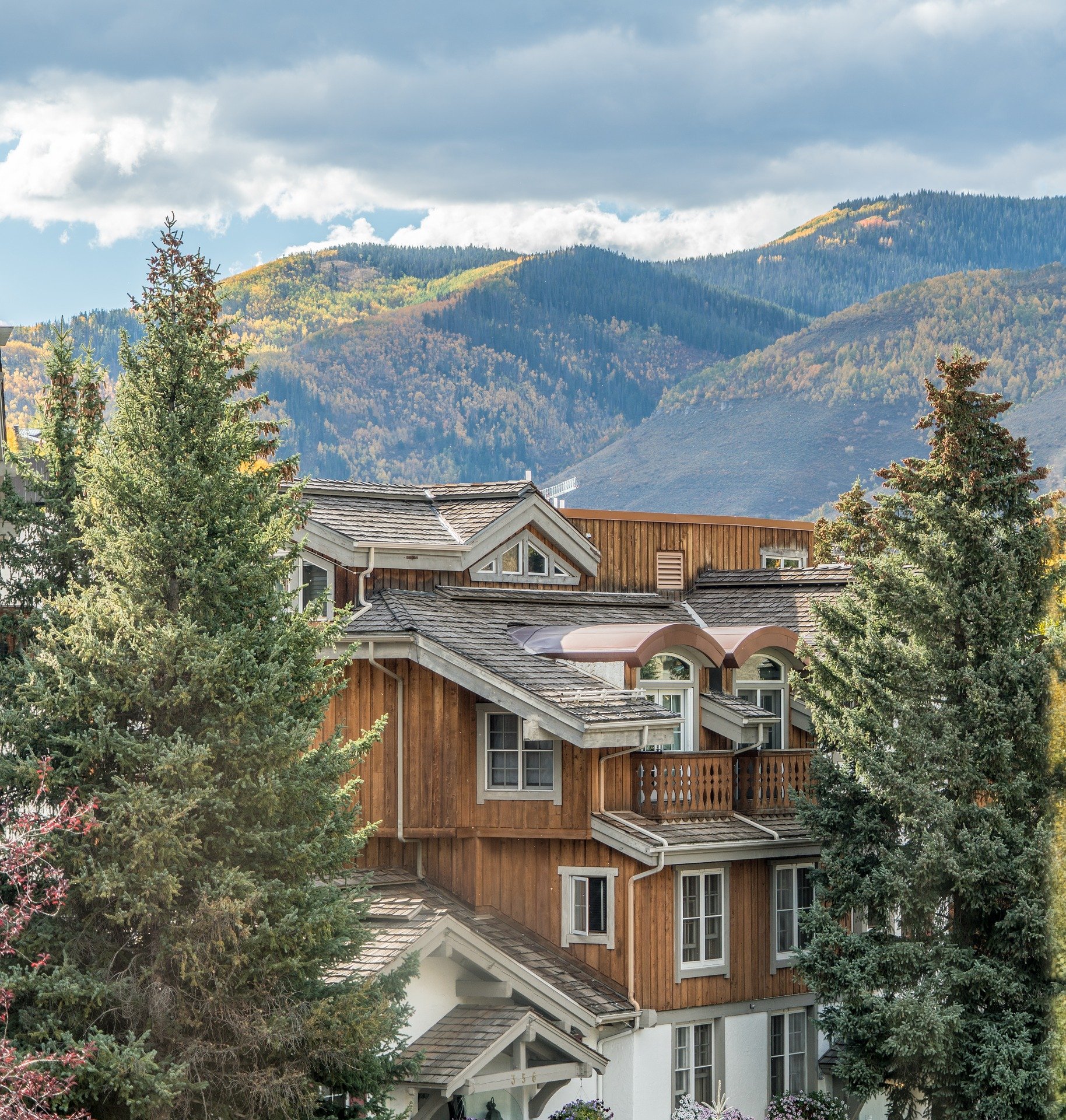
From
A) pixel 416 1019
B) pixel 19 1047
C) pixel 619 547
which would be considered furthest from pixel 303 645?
pixel 619 547

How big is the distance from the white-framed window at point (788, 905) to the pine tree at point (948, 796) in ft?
8.86

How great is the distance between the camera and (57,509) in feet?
61.5

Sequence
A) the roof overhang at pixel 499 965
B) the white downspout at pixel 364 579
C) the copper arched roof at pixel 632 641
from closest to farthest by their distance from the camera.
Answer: the roof overhang at pixel 499 965
the copper arched roof at pixel 632 641
the white downspout at pixel 364 579

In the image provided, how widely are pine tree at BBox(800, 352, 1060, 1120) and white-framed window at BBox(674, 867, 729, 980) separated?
2201 mm

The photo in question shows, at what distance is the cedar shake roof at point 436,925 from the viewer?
2223cm

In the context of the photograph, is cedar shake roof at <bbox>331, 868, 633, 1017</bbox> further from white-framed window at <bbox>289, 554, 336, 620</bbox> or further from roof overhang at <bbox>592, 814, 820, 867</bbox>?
white-framed window at <bbox>289, 554, 336, 620</bbox>

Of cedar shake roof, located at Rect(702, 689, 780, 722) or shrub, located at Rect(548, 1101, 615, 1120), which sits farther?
cedar shake roof, located at Rect(702, 689, 780, 722)

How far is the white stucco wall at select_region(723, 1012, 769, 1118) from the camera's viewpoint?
26.8 metres

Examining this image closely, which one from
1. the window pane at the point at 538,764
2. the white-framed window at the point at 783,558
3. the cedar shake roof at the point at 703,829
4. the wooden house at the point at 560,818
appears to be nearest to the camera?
the wooden house at the point at 560,818

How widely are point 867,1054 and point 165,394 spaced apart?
1365cm

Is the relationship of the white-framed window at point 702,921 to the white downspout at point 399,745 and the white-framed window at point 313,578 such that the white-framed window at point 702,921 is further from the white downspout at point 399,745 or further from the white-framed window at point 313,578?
the white-framed window at point 313,578

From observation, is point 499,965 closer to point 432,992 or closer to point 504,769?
point 432,992

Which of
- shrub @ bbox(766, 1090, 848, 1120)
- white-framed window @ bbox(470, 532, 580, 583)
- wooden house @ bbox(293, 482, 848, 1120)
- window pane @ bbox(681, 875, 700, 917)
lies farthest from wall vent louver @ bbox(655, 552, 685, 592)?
shrub @ bbox(766, 1090, 848, 1120)

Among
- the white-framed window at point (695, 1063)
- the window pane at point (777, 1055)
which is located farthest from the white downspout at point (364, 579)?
the window pane at point (777, 1055)
